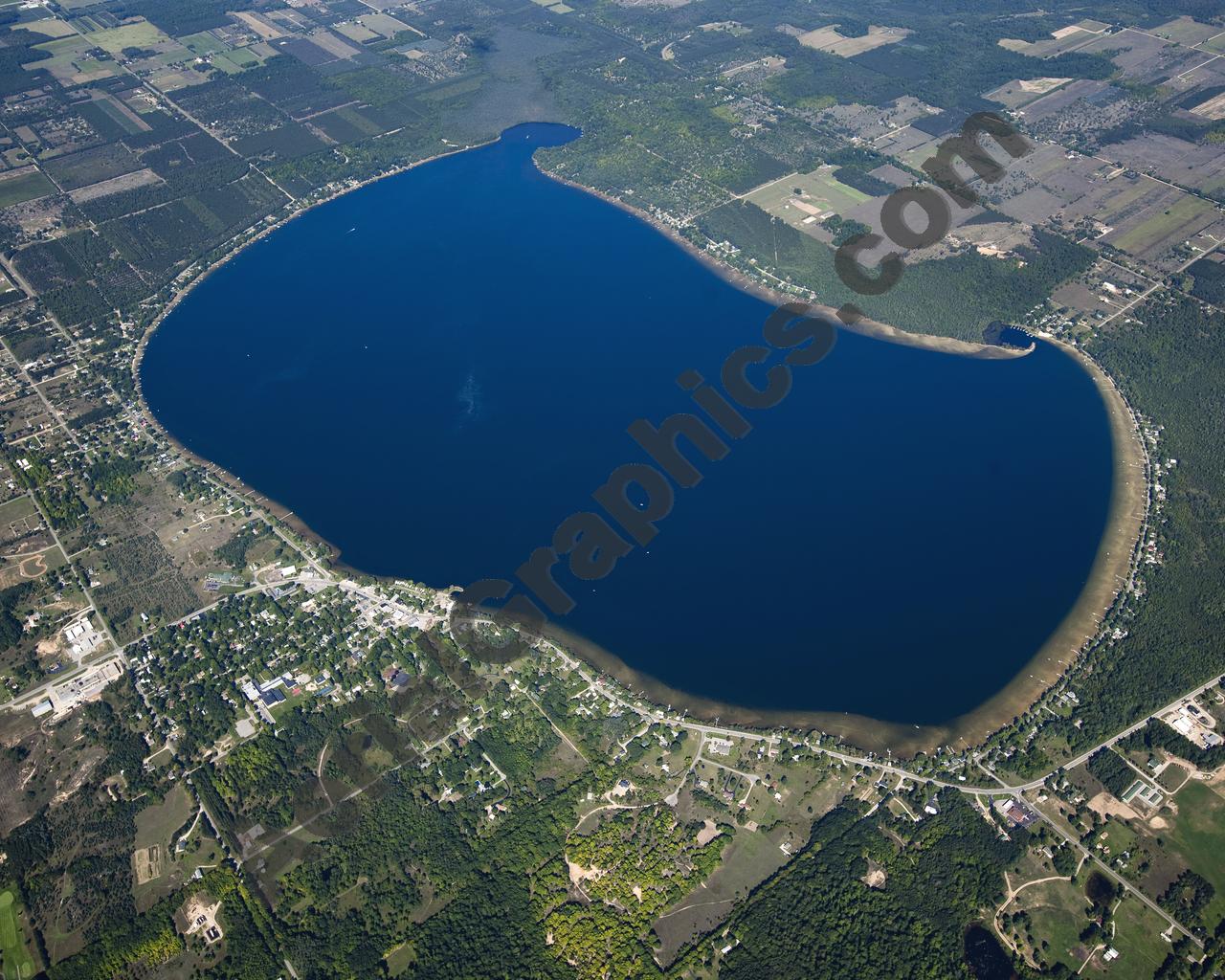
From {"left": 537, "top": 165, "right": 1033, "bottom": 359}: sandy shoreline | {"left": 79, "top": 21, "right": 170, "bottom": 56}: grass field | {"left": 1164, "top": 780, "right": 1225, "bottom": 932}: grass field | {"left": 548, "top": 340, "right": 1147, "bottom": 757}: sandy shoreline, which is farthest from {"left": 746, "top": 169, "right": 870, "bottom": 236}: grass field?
{"left": 79, "top": 21, "right": 170, "bottom": 56}: grass field

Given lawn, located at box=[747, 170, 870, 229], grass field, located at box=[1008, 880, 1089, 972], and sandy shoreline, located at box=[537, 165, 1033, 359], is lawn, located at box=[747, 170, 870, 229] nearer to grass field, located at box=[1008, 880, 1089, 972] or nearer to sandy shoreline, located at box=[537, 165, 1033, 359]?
sandy shoreline, located at box=[537, 165, 1033, 359]

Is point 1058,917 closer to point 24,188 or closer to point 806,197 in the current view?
point 806,197

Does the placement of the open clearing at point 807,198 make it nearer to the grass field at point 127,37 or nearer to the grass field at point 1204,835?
the grass field at point 1204,835

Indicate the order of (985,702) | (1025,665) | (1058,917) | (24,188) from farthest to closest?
1. (24,188)
2. (1025,665)
3. (985,702)
4. (1058,917)

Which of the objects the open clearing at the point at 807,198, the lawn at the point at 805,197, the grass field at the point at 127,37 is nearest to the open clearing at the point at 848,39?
the open clearing at the point at 807,198

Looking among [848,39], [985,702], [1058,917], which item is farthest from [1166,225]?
[1058,917]

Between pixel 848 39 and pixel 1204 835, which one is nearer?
pixel 1204 835

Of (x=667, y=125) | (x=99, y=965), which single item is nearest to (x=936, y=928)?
(x=99, y=965)

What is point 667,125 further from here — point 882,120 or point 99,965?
point 99,965
